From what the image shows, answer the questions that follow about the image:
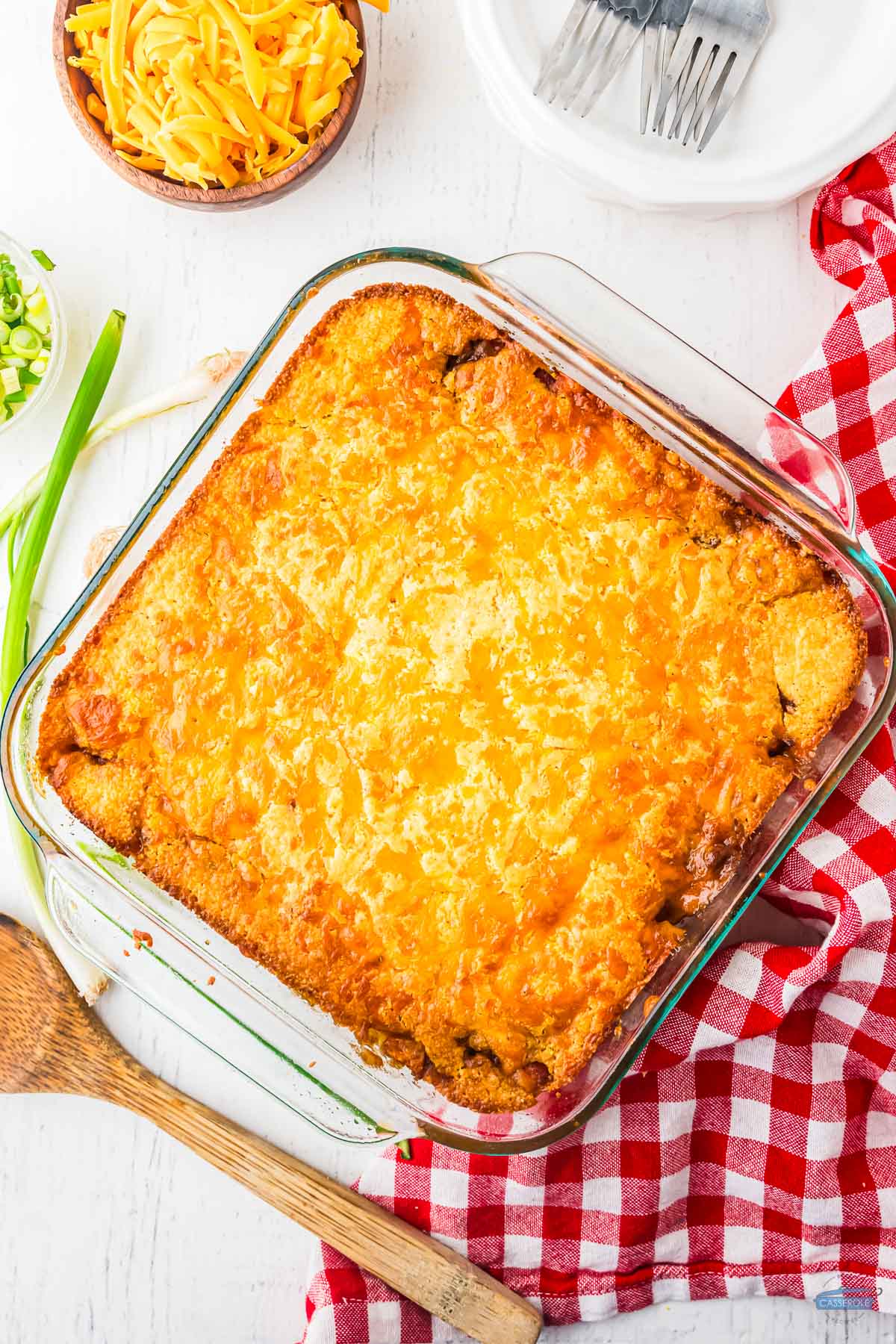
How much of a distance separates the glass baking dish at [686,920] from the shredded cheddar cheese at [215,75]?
1.28 feet

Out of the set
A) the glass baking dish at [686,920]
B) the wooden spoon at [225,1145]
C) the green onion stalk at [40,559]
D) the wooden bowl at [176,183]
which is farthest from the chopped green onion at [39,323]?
the wooden spoon at [225,1145]

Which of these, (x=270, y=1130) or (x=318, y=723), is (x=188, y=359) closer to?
(x=318, y=723)

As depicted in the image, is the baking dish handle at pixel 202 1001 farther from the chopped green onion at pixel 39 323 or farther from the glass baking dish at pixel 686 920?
the chopped green onion at pixel 39 323

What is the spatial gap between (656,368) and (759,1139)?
1.57 m

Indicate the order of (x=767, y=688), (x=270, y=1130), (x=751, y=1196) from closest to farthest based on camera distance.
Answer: (x=767, y=688) → (x=751, y=1196) → (x=270, y=1130)

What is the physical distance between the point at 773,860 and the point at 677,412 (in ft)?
2.77

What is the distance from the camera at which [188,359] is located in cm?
254

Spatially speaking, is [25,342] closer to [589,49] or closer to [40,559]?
[40,559]

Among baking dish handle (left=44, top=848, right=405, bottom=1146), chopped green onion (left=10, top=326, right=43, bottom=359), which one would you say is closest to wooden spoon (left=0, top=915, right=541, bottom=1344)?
baking dish handle (left=44, top=848, right=405, bottom=1146)

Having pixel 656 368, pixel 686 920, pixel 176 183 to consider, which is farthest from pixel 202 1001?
pixel 176 183

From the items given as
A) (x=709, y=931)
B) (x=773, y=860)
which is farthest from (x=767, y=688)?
(x=709, y=931)

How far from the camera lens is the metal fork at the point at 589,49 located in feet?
7.38
